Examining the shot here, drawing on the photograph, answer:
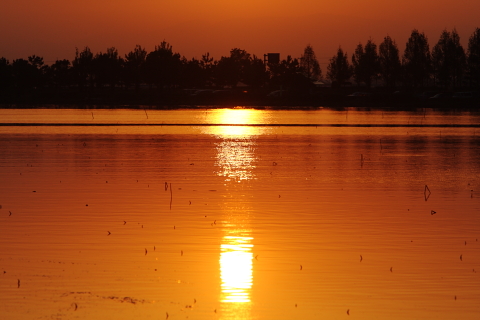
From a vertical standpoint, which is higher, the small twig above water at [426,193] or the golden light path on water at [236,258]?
the golden light path on water at [236,258]

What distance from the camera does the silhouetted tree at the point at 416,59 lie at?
186750 millimetres

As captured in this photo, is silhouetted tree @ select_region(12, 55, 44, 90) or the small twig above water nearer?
the small twig above water

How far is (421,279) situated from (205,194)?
1140 cm

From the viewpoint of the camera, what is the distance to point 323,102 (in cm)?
15300

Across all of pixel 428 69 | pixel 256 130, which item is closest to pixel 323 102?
pixel 428 69

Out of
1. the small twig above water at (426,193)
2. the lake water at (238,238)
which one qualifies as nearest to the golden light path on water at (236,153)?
the lake water at (238,238)

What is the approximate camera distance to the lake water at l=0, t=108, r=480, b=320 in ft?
38.3

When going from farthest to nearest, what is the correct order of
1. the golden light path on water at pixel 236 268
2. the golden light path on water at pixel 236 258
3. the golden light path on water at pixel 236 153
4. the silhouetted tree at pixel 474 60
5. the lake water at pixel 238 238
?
the silhouetted tree at pixel 474 60
the golden light path on water at pixel 236 153
the golden light path on water at pixel 236 268
the lake water at pixel 238 238
the golden light path on water at pixel 236 258

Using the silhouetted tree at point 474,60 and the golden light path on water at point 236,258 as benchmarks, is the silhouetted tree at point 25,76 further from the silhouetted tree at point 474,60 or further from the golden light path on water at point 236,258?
the golden light path on water at point 236,258

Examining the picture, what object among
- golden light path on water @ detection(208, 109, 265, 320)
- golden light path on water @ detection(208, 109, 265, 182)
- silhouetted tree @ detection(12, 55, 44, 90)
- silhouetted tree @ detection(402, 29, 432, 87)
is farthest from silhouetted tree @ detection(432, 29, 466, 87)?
golden light path on water @ detection(208, 109, 265, 320)

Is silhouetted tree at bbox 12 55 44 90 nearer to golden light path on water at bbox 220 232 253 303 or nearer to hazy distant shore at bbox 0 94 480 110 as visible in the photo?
hazy distant shore at bbox 0 94 480 110

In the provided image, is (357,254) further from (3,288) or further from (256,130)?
(256,130)

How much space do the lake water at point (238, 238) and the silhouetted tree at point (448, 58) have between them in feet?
495

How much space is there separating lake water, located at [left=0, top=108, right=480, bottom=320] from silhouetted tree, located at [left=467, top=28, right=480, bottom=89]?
143186 mm
